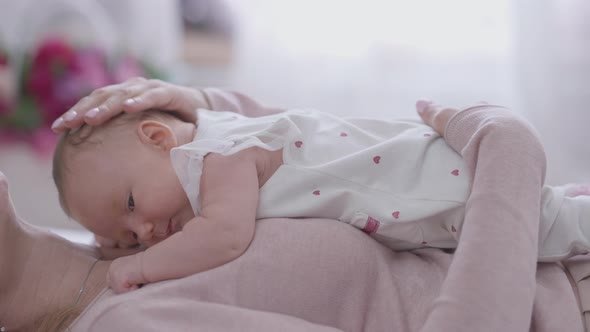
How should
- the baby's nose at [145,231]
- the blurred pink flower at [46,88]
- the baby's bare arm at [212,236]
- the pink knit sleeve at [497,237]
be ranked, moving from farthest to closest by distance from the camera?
the blurred pink flower at [46,88] → the baby's nose at [145,231] → the baby's bare arm at [212,236] → the pink knit sleeve at [497,237]

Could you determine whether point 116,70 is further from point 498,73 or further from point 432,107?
point 432,107

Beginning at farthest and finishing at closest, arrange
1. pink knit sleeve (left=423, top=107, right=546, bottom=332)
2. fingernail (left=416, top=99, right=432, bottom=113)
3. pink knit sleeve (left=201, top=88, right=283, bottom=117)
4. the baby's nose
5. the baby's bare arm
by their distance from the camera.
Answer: pink knit sleeve (left=201, top=88, right=283, bottom=117), fingernail (left=416, top=99, right=432, bottom=113), the baby's nose, the baby's bare arm, pink knit sleeve (left=423, top=107, right=546, bottom=332)

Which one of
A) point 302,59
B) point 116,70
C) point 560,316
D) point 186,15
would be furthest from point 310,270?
point 186,15

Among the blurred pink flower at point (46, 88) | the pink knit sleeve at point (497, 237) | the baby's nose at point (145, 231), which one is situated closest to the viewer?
the pink knit sleeve at point (497, 237)

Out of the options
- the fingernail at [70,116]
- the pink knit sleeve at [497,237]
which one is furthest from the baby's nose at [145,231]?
the pink knit sleeve at [497,237]

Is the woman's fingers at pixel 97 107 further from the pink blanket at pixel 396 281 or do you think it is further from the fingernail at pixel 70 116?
the pink blanket at pixel 396 281

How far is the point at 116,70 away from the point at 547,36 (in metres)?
1.64

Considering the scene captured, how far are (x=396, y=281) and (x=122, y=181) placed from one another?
1.42 ft

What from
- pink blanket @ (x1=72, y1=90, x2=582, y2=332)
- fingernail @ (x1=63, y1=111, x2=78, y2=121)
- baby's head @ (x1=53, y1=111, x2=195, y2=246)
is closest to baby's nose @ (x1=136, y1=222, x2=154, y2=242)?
baby's head @ (x1=53, y1=111, x2=195, y2=246)

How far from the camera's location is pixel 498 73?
2252mm

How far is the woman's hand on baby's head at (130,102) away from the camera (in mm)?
942

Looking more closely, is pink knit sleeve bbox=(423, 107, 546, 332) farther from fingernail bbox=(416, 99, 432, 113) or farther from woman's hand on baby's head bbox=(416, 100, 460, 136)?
fingernail bbox=(416, 99, 432, 113)

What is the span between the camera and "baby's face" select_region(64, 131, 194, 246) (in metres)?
0.89

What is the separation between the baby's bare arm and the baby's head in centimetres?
9
